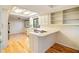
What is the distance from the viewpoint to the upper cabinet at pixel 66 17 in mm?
1165

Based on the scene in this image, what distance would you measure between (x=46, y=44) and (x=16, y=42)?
19.0 inches

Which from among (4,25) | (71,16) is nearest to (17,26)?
(4,25)

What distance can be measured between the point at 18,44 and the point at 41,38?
15.5 inches

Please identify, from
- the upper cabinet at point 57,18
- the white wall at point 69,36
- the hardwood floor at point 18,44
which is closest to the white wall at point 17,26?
the hardwood floor at point 18,44

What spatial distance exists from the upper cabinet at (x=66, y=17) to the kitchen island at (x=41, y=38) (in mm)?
164

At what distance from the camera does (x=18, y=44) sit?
1.23m

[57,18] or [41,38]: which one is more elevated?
[57,18]

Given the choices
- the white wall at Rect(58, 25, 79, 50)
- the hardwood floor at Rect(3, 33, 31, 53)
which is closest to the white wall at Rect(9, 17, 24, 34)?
the hardwood floor at Rect(3, 33, 31, 53)

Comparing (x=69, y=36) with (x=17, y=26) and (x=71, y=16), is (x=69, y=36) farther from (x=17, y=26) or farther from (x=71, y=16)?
(x=17, y=26)
